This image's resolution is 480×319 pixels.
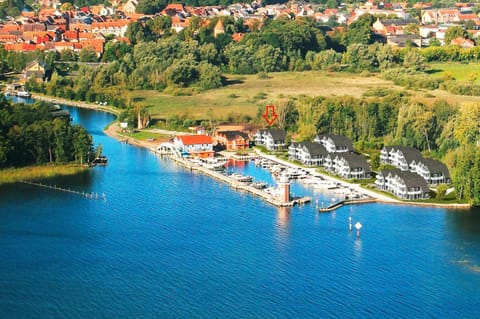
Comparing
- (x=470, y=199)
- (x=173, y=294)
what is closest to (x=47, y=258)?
(x=173, y=294)

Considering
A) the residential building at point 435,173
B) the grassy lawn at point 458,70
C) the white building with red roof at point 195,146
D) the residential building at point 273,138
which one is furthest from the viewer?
the grassy lawn at point 458,70

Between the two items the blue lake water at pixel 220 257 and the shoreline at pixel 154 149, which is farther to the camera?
the shoreline at pixel 154 149

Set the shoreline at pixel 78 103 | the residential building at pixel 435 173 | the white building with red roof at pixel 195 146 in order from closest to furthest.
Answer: the residential building at pixel 435 173
the white building with red roof at pixel 195 146
the shoreline at pixel 78 103

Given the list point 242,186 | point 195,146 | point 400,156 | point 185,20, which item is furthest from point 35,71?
point 400,156

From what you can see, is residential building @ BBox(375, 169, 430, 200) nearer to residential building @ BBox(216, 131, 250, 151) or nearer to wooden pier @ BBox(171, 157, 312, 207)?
wooden pier @ BBox(171, 157, 312, 207)

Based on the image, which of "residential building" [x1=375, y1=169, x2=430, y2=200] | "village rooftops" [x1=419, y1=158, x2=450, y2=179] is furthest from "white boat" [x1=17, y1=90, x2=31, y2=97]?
"village rooftops" [x1=419, y1=158, x2=450, y2=179]

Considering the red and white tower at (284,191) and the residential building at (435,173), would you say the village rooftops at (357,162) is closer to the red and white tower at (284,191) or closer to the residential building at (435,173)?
the residential building at (435,173)

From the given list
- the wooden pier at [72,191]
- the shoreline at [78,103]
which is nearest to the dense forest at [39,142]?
the wooden pier at [72,191]
